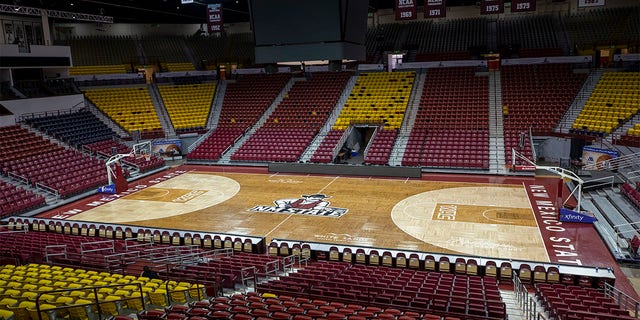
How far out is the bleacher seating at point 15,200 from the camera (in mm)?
21938

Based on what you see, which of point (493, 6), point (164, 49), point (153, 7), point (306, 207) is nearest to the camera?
point (306, 207)

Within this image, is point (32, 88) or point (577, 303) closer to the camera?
point (577, 303)

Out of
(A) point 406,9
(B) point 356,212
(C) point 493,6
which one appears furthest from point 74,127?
(C) point 493,6

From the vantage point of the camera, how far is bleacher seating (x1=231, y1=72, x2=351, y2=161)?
32.8 meters

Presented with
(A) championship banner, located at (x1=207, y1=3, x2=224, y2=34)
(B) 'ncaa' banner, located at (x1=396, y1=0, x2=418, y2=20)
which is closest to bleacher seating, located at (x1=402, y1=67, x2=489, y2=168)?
(B) 'ncaa' banner, located at (x1=396, y1=0, x2=418, y2=20)

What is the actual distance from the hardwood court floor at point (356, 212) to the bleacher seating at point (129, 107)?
958 cm

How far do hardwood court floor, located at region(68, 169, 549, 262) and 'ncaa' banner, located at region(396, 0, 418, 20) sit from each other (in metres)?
8.97

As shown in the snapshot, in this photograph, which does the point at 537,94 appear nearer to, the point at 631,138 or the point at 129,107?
the point at 631,138

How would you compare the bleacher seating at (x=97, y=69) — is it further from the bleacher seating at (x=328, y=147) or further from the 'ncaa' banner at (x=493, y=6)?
the 'ncaa' banner at (x=493, y=6)

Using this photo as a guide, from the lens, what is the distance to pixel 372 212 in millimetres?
21078

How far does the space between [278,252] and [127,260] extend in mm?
4714

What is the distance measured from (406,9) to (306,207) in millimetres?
11019

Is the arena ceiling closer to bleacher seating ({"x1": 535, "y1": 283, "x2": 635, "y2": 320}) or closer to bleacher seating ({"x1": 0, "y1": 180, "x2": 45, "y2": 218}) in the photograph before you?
bleacher seating ({"x1": 0, "y1": 180, "x2": 45, "y2": 218})

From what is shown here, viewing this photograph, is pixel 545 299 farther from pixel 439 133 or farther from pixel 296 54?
pixel 439 133
